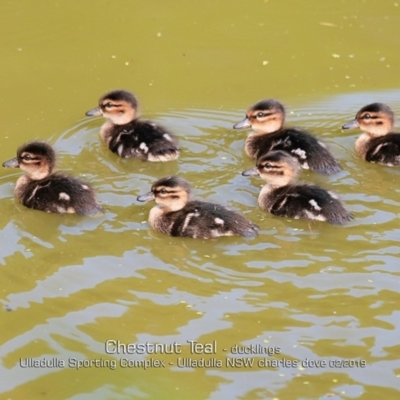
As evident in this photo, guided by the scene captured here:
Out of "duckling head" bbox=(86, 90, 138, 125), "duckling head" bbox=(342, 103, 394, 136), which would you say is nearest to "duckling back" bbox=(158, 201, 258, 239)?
"duckling head" bbox=(86, 90, 138, 125)

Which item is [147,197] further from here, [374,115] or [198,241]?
[374,115]

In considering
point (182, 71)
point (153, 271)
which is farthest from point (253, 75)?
point (153, 271)

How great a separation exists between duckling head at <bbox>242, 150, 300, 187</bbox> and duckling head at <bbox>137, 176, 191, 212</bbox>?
44 centimetres

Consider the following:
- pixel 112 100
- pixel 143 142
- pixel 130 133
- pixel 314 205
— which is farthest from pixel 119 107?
pixel 314 205

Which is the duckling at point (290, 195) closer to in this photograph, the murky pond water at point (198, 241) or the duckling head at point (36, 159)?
the murky pond water at point (198, 241)

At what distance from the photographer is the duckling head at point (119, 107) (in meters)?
5.45

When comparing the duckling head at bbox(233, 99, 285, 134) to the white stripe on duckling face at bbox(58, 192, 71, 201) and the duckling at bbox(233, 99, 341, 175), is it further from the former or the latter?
the white stripe on duckling face at bbox(58, 192, 71, 201)

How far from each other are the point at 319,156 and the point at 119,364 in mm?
1978

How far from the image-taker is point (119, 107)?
215 inches

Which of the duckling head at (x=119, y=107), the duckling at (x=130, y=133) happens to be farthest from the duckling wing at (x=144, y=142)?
the duckling head at (x=119, y=107)

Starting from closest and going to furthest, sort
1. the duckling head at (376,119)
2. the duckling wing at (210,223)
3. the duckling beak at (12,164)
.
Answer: the duckling wing at (210,223) < the duckling beak at (12,164) < the duckling head at (376,119)

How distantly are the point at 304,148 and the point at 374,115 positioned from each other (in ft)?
1.57

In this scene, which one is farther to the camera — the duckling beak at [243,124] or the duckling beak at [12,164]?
the duckling beak at [243,124]

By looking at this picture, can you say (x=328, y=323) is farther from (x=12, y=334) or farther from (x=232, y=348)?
(x=12, y=334)
